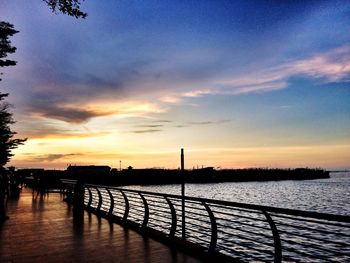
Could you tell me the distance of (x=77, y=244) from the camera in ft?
26.9

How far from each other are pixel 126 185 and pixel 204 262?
177682mm

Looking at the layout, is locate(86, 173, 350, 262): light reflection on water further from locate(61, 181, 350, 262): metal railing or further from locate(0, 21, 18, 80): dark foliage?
locate(0, 21, 18, 80): dark foliage

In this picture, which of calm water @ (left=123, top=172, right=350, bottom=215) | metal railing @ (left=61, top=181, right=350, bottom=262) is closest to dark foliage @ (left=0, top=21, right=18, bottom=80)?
metal railing @ (left=61, top=181, right=350, bottom=262)

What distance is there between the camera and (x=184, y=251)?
729cm

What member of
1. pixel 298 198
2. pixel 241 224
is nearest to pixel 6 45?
pixel 241 224

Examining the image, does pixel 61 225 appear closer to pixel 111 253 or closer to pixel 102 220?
Result: pixel 102 220

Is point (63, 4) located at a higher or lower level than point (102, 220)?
higher

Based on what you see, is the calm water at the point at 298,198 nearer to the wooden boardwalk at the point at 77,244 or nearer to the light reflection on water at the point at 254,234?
the light reflection on water at the point at 254,234

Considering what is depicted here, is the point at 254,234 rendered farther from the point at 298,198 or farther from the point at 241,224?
the point at 298,198

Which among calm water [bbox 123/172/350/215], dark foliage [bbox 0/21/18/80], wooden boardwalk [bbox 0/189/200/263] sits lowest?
calm water [bbox 123/172/350/215]

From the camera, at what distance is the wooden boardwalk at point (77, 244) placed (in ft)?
22.8

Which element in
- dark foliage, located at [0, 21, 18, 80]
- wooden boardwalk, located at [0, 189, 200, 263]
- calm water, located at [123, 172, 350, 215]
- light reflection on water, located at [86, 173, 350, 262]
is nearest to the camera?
light reflection on water, located at [86, 173, 350, 262]

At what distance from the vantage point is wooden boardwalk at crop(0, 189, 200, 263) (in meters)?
6.96

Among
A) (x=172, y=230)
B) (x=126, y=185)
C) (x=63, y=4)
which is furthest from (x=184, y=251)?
(x=126, y=185)
